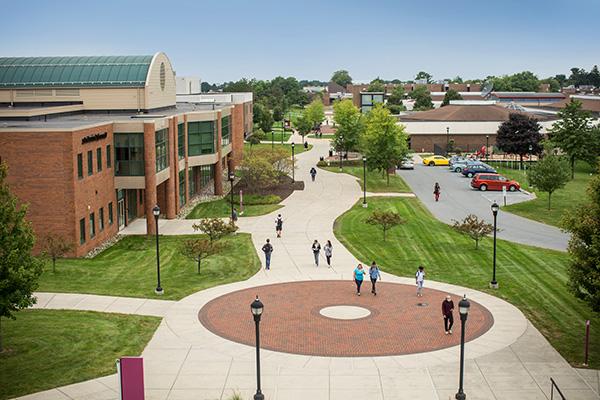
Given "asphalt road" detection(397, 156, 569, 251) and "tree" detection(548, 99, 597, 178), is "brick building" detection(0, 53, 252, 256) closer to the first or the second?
"asphalt road" detection(397, 156, 569, 251)

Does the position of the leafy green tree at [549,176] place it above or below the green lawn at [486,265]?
above

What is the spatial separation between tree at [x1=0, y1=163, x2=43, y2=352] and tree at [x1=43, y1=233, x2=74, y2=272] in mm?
12213

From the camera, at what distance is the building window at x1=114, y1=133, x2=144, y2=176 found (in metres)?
49.4

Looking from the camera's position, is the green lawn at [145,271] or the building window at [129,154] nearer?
the green lawn at [145,271]

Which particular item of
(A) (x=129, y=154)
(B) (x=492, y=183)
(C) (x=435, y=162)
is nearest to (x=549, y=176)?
(B) (x=492, y=183)

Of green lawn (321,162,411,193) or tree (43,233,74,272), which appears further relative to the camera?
green lawn (321,162,411,193)

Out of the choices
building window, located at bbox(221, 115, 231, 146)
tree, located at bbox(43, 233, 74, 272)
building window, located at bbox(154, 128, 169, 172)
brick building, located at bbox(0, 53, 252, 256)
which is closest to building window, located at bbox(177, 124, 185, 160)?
brick building, located at bbox(0, 53, 252, 256)

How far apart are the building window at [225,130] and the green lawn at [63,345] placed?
42108mm

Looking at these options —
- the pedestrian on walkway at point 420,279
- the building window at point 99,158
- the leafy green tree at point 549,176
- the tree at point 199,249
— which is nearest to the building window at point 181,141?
the building window at point 99,158

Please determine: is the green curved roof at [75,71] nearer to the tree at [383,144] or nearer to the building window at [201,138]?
the building window at [201,138]

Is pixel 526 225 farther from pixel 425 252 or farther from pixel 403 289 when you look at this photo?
pixel 403 289

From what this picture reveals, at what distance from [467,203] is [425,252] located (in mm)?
20134

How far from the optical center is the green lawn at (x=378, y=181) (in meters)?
68.1

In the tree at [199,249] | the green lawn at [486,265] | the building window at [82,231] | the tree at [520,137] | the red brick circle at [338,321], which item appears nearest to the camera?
the red brick circle at [338,321]
